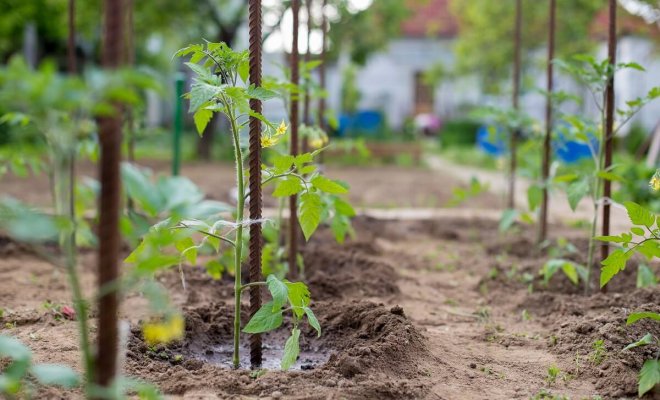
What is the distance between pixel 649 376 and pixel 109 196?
1.87 m

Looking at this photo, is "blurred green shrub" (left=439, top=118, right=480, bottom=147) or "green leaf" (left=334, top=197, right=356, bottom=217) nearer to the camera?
"green leaf" (left=334, top=197, right=356, bottom=217)

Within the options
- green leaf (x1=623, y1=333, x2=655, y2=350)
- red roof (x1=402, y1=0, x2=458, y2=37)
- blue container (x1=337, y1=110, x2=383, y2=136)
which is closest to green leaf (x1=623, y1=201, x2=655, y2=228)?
green leaf (x1=623, y1=333, x2=655, y2=350)

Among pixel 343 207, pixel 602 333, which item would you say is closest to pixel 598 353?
pixel 602 333

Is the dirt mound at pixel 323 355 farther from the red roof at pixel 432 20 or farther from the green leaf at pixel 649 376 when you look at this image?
the red roof at pixel 432 20

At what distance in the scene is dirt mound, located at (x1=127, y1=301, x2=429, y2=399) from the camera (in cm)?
248

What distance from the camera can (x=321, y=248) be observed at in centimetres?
492

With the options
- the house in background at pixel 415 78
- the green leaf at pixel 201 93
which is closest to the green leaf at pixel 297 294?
the green leaf at pixel 201 93

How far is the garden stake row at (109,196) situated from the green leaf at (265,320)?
87 centimetres

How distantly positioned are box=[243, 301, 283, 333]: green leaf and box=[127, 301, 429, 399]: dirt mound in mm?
173

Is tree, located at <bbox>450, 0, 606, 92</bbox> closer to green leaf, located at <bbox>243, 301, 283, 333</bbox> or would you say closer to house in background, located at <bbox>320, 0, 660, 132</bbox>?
house in background, located at <bbox>320, 0, 660, 132</bbox>

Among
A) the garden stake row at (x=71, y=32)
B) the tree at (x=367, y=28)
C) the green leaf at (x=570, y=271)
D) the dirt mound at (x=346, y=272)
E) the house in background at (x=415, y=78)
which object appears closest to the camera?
→ the green leaf at (x=570, y=271)

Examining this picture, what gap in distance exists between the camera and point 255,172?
279 cm

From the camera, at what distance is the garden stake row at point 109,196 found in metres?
1.68

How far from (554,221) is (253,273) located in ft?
15.3
